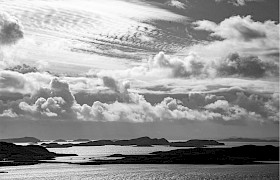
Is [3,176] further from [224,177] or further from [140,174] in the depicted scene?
[224,177]

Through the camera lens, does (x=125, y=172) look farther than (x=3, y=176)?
Yes

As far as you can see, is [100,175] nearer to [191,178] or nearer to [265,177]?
[191,178]

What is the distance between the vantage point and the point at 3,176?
169 m

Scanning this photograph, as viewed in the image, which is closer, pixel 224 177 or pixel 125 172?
pixel 224 177

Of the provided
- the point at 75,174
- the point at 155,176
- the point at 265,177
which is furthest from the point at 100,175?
the point at 265,177

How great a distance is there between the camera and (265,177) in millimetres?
168500

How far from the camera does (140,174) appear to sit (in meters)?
186

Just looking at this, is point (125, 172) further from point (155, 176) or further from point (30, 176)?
point (30, 176)

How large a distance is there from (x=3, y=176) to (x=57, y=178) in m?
23.3

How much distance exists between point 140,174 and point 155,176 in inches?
450

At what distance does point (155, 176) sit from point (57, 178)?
143ft

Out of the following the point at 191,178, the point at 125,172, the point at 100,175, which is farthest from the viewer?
the point at 125,172

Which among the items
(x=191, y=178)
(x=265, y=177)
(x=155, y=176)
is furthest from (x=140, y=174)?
(x=265, y=177)

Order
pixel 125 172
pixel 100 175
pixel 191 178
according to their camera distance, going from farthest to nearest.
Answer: pixel 125 172 < pixel 100 175 < pixel 191 178
